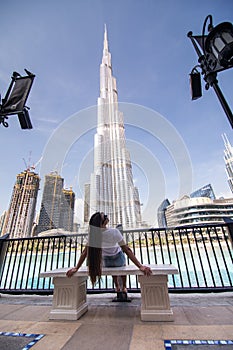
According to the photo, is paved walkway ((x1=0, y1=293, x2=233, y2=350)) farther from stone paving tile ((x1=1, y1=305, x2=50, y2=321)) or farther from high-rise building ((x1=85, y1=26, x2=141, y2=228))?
high-rise building ((x1=85, y1=26, x2=141, y2=228))

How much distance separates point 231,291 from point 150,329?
1.67m

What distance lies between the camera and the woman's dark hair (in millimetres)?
1677

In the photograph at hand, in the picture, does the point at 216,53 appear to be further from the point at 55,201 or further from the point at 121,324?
the point at 55,201

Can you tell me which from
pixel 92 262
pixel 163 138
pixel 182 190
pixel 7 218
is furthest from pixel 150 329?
pixel 7 218

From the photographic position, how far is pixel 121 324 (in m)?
1.54

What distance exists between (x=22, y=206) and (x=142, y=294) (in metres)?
25.3

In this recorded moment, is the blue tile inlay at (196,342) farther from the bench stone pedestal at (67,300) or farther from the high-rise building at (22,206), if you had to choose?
the high-rise building at (22,206)

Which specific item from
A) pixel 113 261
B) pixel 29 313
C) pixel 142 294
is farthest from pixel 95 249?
pixel 29 313

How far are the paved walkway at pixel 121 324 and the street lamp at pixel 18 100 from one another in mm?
2311

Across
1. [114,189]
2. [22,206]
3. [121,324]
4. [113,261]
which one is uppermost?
[22,206]

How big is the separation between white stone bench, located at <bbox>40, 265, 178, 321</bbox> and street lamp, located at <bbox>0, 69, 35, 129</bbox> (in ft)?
6.46

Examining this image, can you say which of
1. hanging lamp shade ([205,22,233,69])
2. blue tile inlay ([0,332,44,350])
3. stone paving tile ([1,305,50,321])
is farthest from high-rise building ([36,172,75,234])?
hanging lamp shade ([205,22,233,69])

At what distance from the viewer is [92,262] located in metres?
1.71

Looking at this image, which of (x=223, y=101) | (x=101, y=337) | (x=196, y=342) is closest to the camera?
(x=196, y=342)
